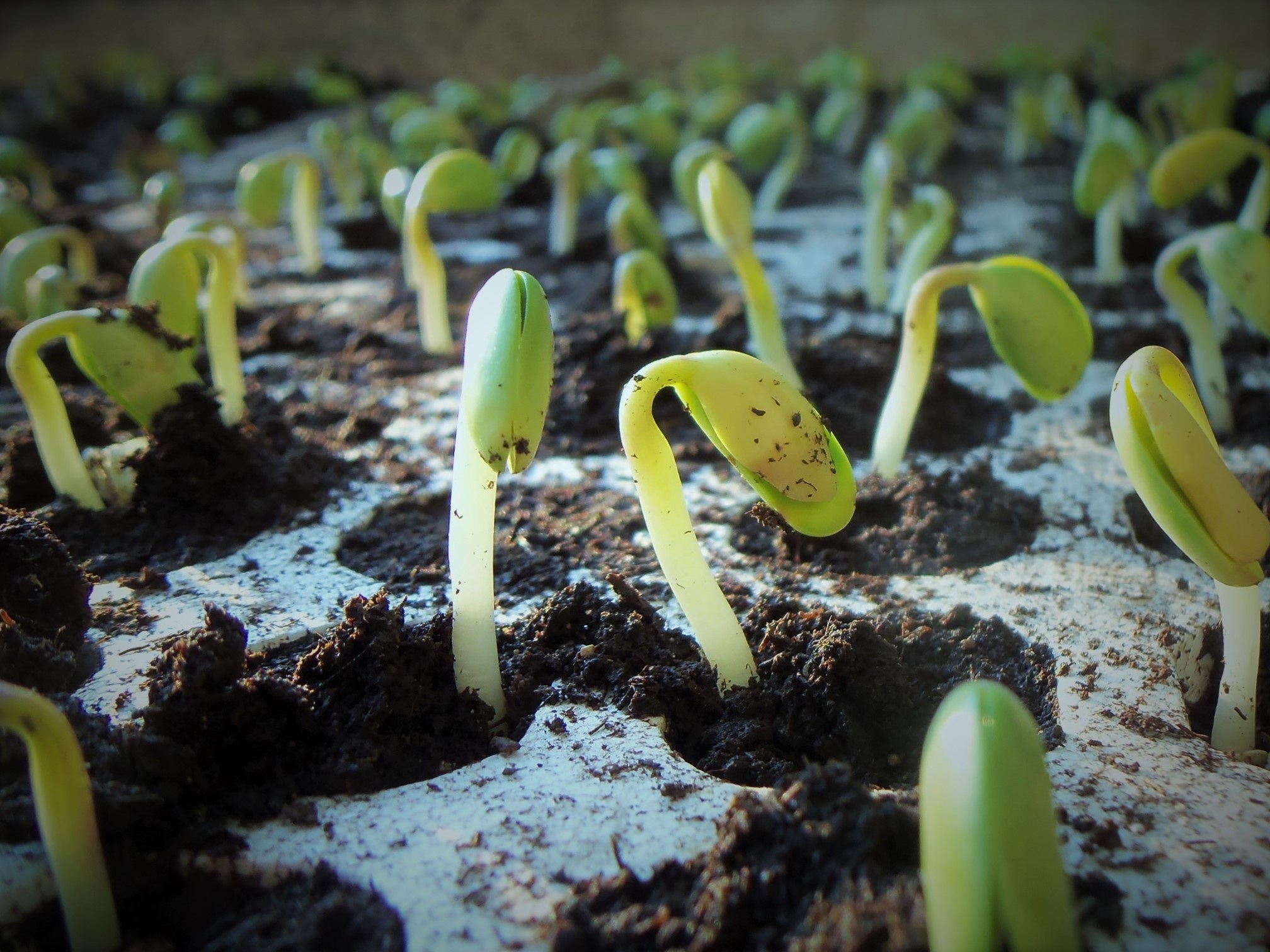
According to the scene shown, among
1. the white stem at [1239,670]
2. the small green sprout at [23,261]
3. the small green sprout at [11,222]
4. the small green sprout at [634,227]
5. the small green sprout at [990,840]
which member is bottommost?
the white stem at [1239,670]

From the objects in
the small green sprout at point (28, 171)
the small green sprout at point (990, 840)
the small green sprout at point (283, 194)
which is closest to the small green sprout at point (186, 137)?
the small green sprout at point (28, 171)

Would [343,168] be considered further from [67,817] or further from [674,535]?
[67,817]

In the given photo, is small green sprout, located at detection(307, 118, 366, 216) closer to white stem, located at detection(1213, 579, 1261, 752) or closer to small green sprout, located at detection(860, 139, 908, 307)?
small green sprout, located at detection(860, 139, 908, 307)

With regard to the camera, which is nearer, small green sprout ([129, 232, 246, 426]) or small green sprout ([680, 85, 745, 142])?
small green sprout ([129, 232, 246, 426])

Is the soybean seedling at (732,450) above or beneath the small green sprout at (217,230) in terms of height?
beneath

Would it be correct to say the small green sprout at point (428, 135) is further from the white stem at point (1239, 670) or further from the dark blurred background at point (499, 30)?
the dark blurred background at point (499, 30)

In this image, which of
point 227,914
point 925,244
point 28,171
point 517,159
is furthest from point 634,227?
point 28,171

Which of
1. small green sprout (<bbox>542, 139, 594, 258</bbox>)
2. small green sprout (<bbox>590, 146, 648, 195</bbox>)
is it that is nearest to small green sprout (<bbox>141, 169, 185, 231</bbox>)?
small green sprout (<bbox>542, 139, 594, 258</bbox>)
